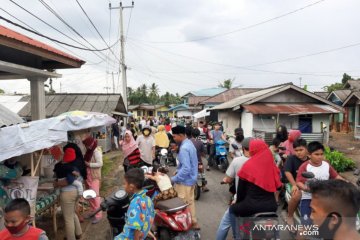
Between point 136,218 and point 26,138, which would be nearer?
point 136,218

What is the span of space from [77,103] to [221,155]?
1033cm

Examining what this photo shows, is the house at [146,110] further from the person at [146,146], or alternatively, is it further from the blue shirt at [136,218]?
the blue shirt at [136,218]

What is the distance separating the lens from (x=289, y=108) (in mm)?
17797

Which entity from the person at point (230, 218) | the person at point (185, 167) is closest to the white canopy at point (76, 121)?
the person at point (185, 167)

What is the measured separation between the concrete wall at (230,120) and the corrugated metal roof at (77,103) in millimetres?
7971

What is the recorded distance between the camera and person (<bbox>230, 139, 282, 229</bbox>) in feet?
11.4

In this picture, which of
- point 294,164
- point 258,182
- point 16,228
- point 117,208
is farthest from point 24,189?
point 294,164

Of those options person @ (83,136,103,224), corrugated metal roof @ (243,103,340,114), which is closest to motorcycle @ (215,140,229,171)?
person @ (83,136,103,224)

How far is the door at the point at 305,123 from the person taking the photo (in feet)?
60.7

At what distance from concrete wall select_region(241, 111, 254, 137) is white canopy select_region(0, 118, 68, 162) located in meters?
14.5

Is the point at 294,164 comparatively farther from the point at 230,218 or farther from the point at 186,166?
the point at 186,166

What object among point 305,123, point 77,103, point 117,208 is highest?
point 77,103

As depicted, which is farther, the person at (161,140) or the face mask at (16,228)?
the person at (161,140)

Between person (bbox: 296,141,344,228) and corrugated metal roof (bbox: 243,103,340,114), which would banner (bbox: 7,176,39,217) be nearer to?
person (bbox: 296,141,344,228)
